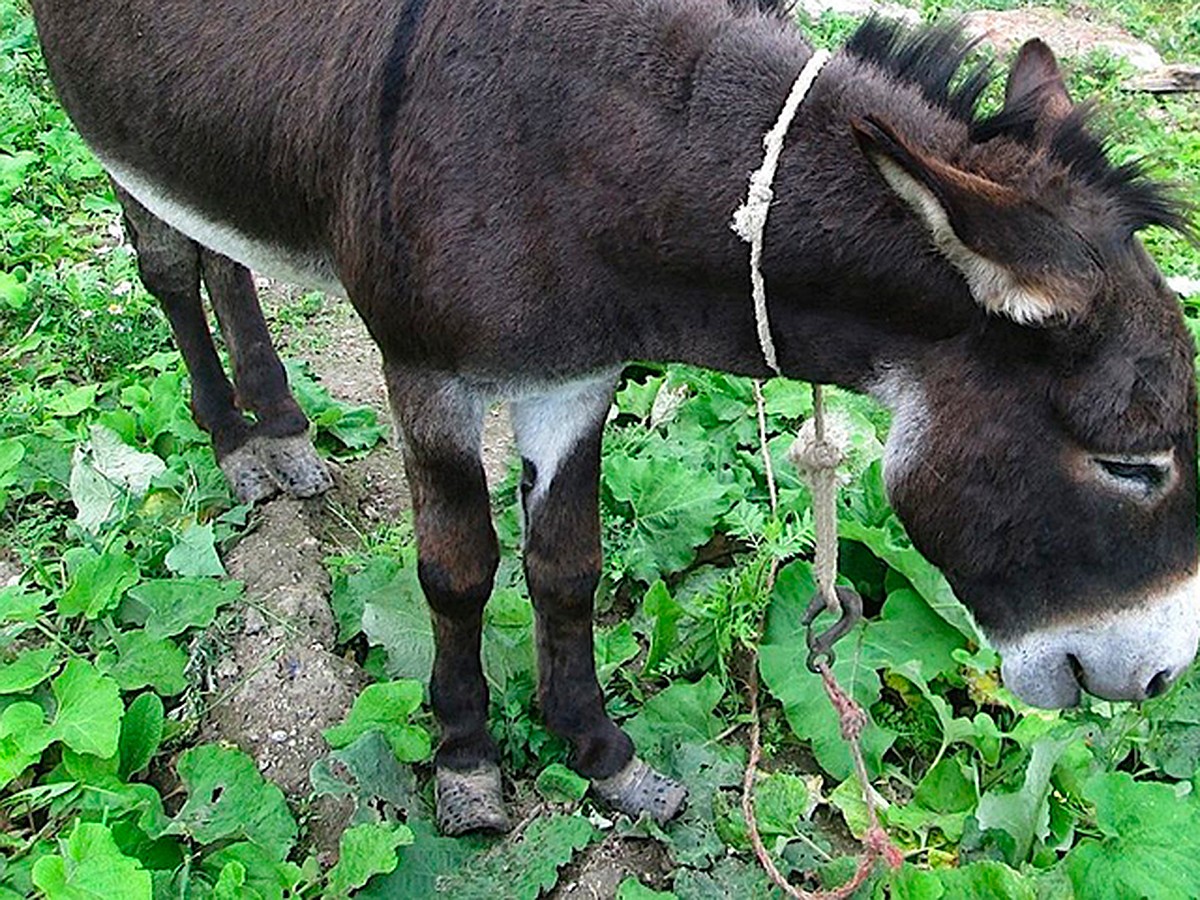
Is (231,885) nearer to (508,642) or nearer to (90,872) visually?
(90,872)

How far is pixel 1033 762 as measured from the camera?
7.72 feet

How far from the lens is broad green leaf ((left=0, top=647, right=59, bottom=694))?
252cm

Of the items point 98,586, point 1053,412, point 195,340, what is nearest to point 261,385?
point 195,340

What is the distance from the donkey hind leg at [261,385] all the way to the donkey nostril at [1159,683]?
2.13 meters

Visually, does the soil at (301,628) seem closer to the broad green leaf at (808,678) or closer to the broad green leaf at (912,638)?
the broad green leaf at (808,678)

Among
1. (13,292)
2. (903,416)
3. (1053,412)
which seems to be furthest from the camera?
(13,292)

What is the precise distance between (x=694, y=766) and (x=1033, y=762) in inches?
26.4

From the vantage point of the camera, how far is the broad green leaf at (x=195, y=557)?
2.94m

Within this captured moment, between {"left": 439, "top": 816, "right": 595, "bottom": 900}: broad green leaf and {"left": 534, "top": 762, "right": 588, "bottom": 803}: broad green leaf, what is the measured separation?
0.11 meters

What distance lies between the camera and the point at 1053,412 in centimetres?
171

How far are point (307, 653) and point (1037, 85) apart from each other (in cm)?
186

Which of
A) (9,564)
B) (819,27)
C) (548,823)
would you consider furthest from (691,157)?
(819,27)

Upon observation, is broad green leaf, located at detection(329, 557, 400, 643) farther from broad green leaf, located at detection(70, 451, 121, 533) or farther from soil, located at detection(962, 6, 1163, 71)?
soil, located at detection(962, 6, 1163, 71)

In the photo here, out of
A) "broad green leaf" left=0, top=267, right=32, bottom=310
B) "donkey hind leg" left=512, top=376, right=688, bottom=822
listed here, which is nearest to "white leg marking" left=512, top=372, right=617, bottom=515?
"donkey hind leg" left=512, top=376, right=688, bottom=822
